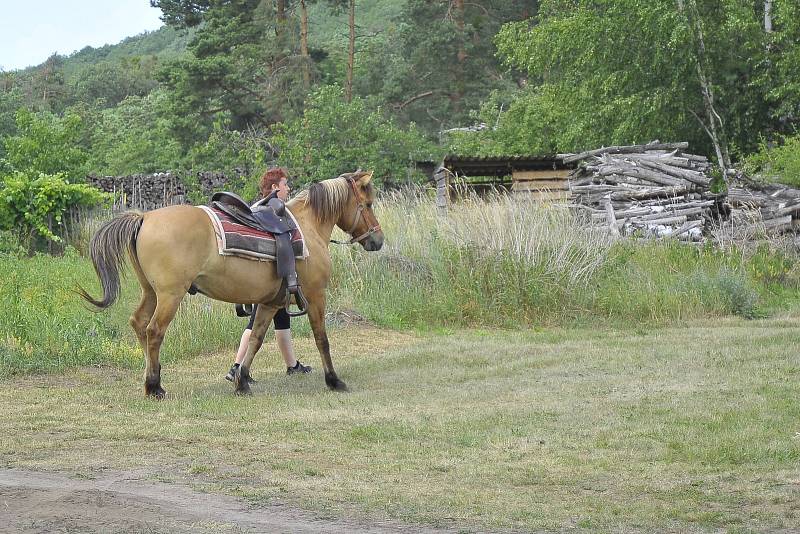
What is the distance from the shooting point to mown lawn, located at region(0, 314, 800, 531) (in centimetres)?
619

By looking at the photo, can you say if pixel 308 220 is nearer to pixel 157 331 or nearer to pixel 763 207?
pixel 157 331

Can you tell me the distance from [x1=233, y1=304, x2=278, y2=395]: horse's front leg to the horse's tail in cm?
141

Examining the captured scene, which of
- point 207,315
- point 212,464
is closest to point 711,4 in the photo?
point 207,315

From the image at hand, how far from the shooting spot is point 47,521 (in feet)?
18.3

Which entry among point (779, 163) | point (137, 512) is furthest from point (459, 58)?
point (137, 512)

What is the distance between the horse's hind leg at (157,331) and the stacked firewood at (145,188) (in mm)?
17760

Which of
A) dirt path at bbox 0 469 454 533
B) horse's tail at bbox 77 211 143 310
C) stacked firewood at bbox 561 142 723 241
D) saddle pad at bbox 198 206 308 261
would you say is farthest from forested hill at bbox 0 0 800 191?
dirt path at bbox 0 469 454 533

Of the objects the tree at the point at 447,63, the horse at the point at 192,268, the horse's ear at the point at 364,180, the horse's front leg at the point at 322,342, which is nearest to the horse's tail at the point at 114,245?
the horse at the point at 192,268

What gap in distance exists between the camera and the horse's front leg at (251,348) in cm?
1027

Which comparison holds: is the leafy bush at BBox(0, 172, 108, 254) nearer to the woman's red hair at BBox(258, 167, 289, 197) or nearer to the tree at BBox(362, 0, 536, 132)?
the woman's red hair at BBox(258, 167, 289, 197)

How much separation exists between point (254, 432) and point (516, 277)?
27.3 feet

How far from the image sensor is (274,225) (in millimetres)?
10148

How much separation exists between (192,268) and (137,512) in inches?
156

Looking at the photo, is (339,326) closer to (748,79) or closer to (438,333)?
(438,333)
